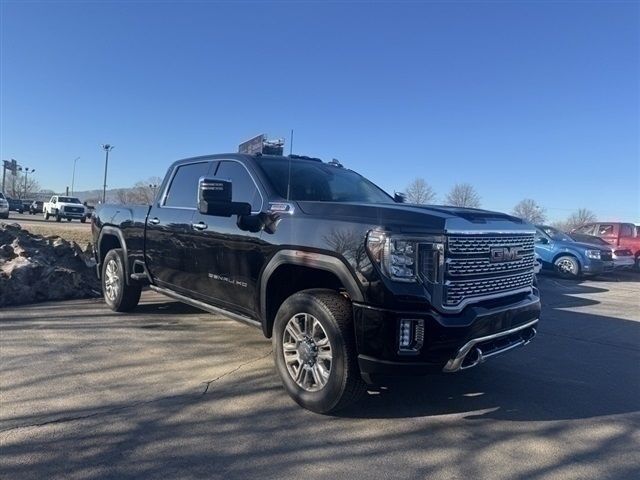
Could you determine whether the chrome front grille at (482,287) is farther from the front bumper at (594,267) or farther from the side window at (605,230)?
the side window at (605,230)

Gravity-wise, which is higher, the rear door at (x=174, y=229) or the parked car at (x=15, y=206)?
the parked car at (x=15, y=206)

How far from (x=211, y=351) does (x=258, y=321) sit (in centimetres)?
110

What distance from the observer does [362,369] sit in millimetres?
3621

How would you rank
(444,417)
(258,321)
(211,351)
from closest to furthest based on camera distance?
1. (444,417)
2. (258,321)
3. (211,351)

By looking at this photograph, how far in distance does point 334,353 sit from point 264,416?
72 centimetres

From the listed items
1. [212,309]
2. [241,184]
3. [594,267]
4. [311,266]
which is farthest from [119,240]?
[594,267]

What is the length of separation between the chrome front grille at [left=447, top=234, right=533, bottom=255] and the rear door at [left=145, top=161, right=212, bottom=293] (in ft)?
9.55

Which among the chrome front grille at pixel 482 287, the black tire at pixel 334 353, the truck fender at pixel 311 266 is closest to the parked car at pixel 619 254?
the chrome front grille at pixel 482 287

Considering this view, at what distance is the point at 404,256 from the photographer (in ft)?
11.8

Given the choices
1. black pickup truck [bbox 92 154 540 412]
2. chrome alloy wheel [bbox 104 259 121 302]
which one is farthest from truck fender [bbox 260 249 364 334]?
chrome alloy wheel [bbox 104 259 121 302]

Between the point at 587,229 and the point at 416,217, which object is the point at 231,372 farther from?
the point at 587,229

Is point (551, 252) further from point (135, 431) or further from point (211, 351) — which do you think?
point (135, 431)

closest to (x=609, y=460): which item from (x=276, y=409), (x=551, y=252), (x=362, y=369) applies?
(x=362, y=369)

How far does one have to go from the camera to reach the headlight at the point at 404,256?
3564 millimetres
